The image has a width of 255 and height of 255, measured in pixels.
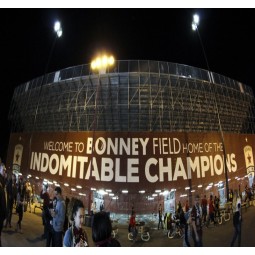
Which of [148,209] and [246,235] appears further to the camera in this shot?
[246,235]

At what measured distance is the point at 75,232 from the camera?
2158 millimetres

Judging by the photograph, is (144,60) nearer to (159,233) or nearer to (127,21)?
(127,21)

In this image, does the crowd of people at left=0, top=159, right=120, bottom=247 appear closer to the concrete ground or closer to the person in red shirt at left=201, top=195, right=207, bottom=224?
the concrete ground

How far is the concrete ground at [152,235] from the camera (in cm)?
214

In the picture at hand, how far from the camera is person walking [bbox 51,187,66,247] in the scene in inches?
86.6

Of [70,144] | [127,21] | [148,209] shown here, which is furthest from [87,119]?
[127,21]

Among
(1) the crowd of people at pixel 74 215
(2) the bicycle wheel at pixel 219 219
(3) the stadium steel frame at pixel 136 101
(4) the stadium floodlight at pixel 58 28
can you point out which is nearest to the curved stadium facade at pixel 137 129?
(3) the stadium steel frame at pixel 136 101

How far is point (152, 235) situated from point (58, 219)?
2.58ft

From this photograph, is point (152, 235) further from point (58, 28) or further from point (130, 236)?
point (58, 28)

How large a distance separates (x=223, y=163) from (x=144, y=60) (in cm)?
106

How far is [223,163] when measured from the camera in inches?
89.2

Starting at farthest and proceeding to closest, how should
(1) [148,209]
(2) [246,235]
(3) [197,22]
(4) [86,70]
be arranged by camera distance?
(3) [197,22] → (2) [246,235] → (4) [86,70] → (1) [148,209]

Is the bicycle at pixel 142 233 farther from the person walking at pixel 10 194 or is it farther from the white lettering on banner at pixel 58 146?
the person walking at pixel 10 194

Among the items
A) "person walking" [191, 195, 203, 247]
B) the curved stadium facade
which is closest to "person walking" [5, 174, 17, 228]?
the curved stadium facade
